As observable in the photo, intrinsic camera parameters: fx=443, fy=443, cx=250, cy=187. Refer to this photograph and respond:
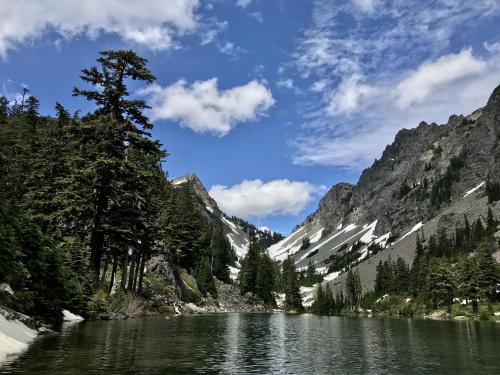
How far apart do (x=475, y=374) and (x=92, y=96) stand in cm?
3340

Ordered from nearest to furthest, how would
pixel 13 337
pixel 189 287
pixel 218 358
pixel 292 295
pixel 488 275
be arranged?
pixel 13 337, pixel 218 358, pixel 189 287, pixel 488 275, pixel 292 295

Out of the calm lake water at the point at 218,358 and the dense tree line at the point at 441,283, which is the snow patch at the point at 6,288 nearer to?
the calm lake water at the point at 218,358

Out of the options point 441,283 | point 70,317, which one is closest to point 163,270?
point 70,317

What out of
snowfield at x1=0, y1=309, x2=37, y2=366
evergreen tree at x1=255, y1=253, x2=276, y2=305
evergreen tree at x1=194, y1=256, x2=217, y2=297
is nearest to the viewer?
snowfield at x1=0, y1=309, x2=37, y2=366

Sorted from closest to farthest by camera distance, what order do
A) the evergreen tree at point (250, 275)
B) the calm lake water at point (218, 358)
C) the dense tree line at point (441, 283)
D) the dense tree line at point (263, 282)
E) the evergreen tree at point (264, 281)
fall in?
the calm lake water at point (218, 358) < the dense tree line at point (441, 283) < the evergreen tree at point (250, 275) < the dense tree line at point (263, 282) < the evergreen tree at point (264, 281)

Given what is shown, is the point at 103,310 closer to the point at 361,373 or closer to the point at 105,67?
the point at 105,67

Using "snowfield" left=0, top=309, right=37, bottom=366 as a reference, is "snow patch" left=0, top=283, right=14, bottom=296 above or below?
above

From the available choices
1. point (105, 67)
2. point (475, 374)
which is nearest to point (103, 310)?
point (105, 67)

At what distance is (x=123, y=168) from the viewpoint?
116 ft

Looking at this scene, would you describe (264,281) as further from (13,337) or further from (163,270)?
(13,337)

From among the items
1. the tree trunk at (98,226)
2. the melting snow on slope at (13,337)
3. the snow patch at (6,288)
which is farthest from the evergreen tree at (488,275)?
the snow patch at (6,288)

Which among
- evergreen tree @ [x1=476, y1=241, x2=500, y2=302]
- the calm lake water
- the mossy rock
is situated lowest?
the calm lake water

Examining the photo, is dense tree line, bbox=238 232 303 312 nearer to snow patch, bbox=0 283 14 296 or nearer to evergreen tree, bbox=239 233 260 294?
evergreen tree, bbox=239 233 260 294

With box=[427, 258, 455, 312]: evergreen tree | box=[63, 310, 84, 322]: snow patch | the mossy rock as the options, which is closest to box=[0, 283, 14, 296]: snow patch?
box=[63, 310, 84, 322]: snow patch
